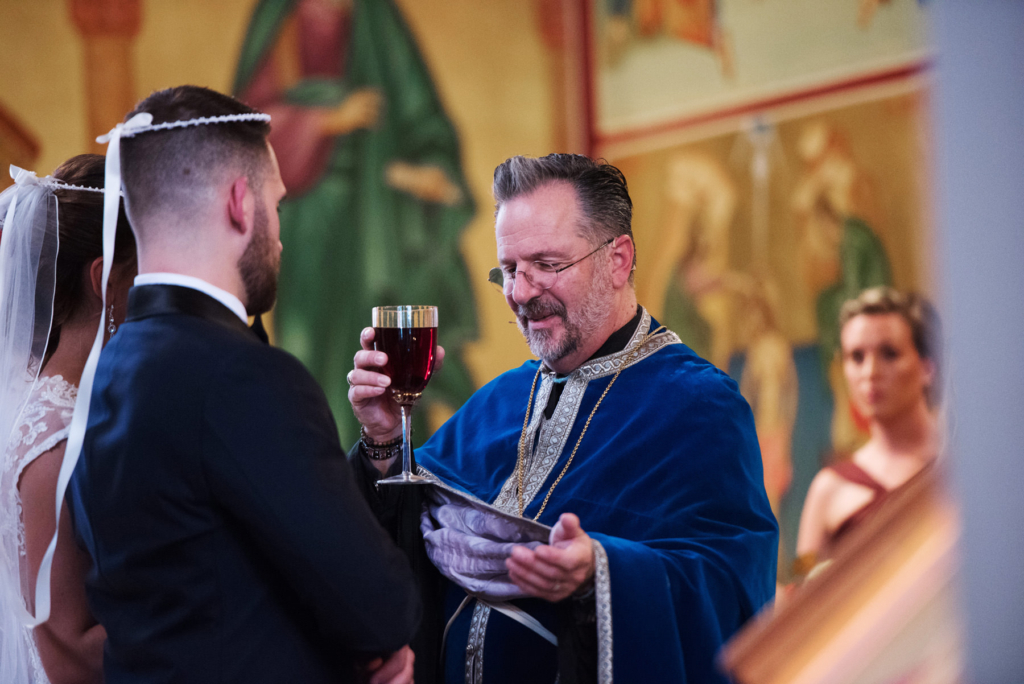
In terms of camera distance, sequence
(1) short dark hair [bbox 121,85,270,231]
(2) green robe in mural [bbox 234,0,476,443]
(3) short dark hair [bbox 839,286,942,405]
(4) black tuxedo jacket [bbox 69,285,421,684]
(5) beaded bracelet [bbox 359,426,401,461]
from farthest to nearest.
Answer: (2) green robe in mural [bbox 234,0,476,443] < (3) short dark hair [bbox 839,286,942,405] < (5) beaded bracelet [bbox 359,426,401,461] < (1) short dark hair [bbox 121,85,270,231] < (4) black tuxedo jacket [bbox 69,285,421,684]

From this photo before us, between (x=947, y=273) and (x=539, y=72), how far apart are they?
6514 millimetres

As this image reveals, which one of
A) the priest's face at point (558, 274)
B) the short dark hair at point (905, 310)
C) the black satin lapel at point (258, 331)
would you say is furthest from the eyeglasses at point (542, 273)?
the short dark hair at point (905, 310)

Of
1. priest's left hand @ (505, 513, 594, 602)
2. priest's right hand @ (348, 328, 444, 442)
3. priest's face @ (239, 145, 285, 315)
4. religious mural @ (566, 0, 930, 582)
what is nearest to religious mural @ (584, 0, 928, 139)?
religious mural @ (566, 0, 930, 582)

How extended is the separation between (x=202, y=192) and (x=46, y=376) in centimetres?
72

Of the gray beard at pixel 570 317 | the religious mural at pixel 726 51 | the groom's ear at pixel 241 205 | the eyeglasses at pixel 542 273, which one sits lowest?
the gray beard at pixel 570 317

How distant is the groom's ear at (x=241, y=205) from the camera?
57.5 inches

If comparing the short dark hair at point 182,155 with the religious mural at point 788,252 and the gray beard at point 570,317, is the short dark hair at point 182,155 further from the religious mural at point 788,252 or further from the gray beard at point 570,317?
the religious mural at point 788,252

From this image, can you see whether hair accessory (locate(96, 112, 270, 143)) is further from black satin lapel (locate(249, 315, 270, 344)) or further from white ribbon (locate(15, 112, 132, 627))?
black satin lapel (locate(249, 315, 270, 344))

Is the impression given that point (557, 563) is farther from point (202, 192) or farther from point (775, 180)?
point (775, 180)

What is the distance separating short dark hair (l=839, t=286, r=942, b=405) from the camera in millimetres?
4613

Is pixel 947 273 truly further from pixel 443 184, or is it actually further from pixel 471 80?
pixel 471 80

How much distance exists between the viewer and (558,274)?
91.3 inches

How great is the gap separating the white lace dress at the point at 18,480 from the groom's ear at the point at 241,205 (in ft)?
2.09

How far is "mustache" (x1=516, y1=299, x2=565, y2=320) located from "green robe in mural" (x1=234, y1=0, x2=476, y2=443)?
11.1 feet
